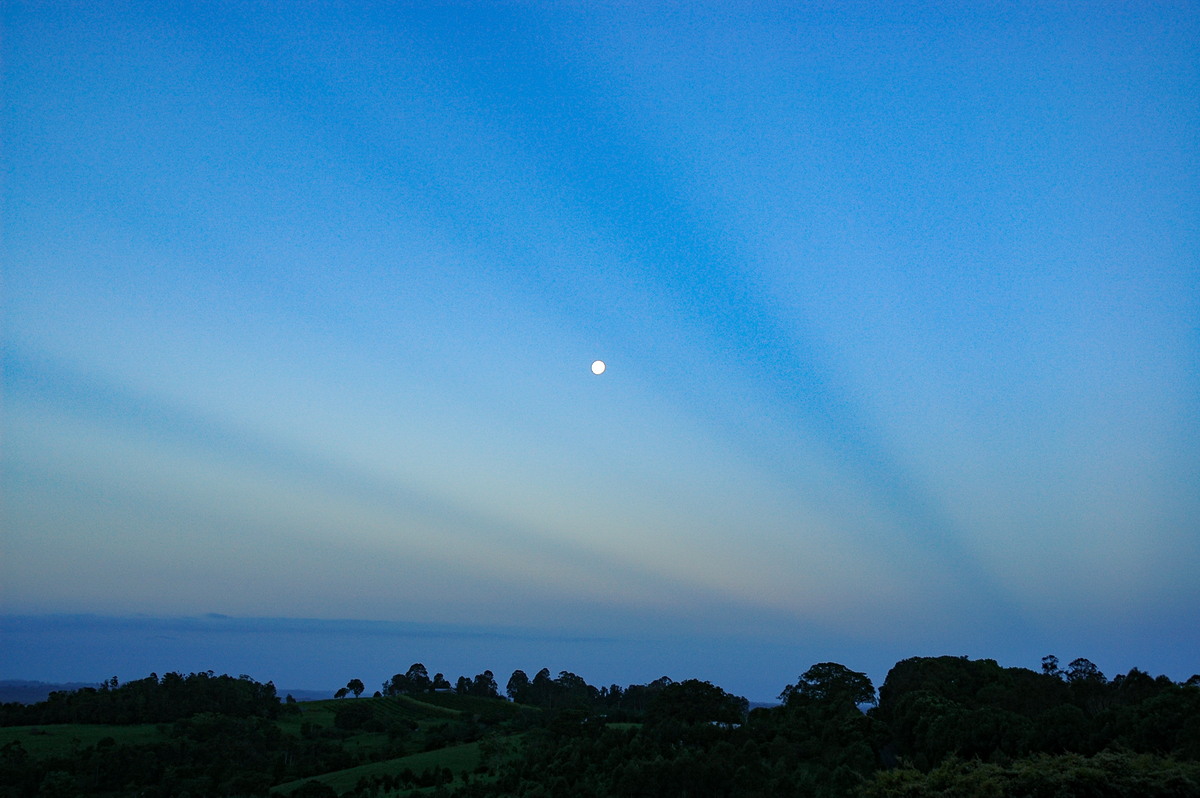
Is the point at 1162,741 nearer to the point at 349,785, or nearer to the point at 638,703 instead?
the point at 349,785

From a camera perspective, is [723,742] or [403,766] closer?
[723,742]

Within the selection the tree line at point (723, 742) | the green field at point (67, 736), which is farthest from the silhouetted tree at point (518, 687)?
the green field at point (67, 736)

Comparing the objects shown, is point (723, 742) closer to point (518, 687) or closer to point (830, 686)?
point (830, 686)

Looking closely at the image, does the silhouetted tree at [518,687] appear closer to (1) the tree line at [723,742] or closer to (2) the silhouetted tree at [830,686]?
(1) the tree line at [723,742]

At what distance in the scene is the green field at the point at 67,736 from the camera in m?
57.0

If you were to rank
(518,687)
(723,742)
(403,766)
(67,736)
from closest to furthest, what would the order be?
(723,742) < (403,766) < (67,736) < (518,687)

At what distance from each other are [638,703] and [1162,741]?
3551 inches

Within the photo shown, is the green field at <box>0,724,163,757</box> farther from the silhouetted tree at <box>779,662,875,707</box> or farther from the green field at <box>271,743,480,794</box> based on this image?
the silhouetted tree at <box>779,662,875,707</box>

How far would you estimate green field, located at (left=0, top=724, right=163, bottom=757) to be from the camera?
57031 mm

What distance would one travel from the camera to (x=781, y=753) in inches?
1556

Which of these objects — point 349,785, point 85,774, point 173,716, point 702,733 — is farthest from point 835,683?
point 173,716

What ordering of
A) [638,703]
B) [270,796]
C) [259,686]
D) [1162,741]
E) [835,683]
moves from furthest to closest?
[638,703] → [259,686] → [835,683] → [270,796] → [1162,741]

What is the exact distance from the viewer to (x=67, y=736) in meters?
61.9

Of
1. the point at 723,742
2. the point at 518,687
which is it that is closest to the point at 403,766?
the point at 723,742
